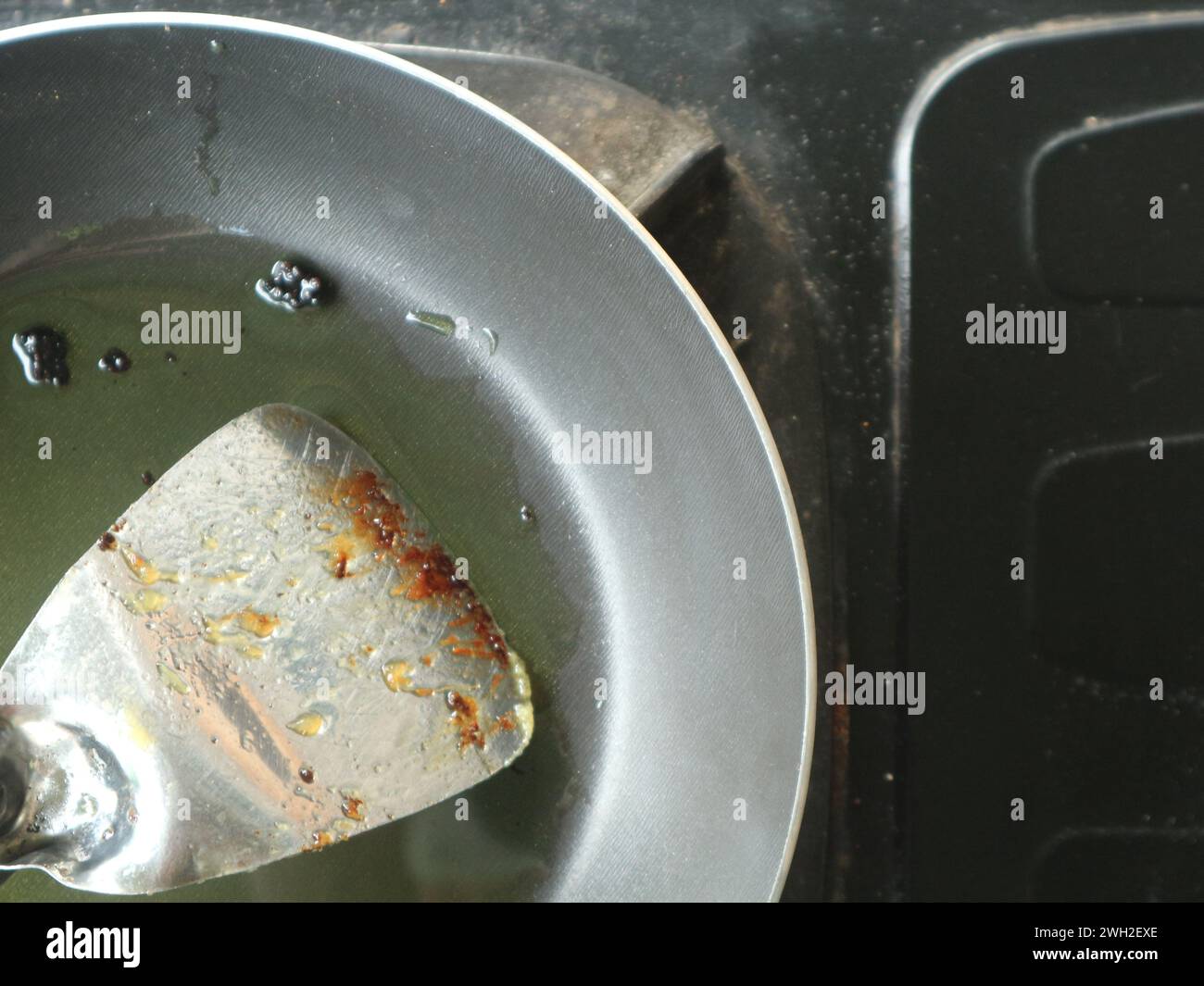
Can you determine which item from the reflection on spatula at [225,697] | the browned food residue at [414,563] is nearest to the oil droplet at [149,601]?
the reflection on spatula at [225,697]

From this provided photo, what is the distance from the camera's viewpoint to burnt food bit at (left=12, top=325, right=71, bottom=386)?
0.55 meters

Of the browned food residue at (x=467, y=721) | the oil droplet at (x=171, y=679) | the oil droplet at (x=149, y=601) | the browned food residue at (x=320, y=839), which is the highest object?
the oil droplet at (x=149, y=601)

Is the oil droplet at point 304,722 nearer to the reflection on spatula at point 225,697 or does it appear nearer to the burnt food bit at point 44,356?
the reflection on spatula at point 225,697

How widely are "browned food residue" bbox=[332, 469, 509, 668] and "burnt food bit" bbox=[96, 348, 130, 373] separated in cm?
15

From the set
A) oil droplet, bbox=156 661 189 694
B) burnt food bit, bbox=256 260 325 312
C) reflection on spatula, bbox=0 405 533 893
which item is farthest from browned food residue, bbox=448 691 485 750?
burnt food bit, bbox=256 260 325 312

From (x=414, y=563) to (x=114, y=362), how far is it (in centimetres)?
21

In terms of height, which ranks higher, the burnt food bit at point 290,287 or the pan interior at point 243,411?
the burnt food bit at point 290,287

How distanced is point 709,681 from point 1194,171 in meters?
0.38

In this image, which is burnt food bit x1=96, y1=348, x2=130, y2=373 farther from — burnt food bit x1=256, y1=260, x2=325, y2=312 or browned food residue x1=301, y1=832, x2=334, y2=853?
browned food residue x1=301, y1=832, x2=334, y2=853

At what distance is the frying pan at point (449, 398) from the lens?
1.51 ft

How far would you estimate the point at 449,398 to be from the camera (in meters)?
0.55

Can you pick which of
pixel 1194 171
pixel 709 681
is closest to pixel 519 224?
pixel 709 681

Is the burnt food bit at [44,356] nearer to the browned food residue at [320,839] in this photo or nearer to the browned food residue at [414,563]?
the browned food residue at [414,563]

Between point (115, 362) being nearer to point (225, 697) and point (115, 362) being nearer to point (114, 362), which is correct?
point (114, 362)
